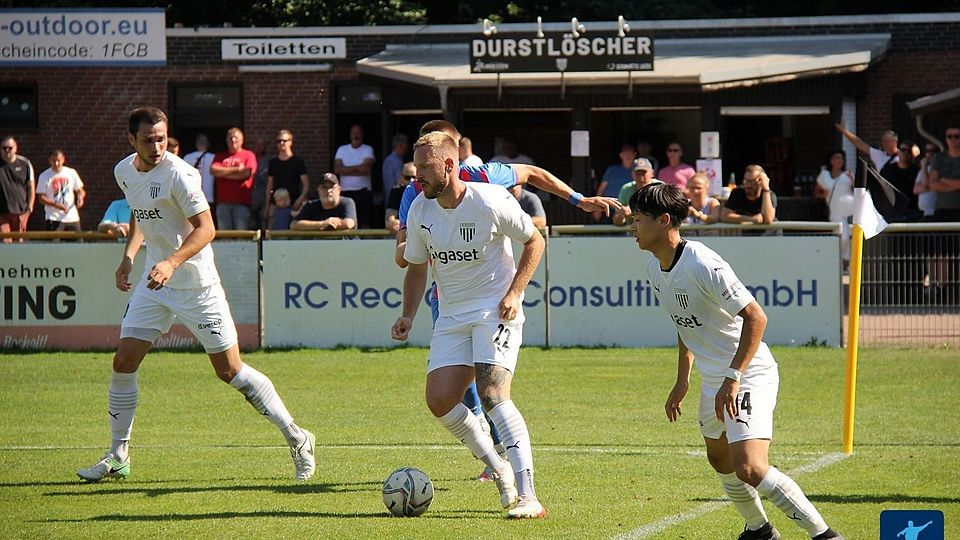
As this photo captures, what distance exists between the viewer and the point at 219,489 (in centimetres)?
877

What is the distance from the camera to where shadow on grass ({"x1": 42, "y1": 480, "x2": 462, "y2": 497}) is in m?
8.68

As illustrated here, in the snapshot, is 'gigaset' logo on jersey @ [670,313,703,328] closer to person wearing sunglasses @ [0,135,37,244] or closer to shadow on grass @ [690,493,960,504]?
shadow on grass @ [690,493,960,504]

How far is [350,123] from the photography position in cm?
2625

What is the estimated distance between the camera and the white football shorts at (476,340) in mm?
7801

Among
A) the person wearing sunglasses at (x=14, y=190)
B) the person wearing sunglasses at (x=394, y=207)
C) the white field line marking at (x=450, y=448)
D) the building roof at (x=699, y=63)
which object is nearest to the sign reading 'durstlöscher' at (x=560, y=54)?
the building roof at (x=699, y=63)

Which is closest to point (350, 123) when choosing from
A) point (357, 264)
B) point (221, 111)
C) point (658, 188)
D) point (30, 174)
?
point (221, 111)

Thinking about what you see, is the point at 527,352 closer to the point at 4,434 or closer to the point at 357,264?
the point at 357,264

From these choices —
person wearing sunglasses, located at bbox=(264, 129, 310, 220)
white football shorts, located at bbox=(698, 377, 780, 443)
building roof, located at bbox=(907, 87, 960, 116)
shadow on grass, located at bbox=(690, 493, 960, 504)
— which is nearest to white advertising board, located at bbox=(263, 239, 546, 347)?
person wearing sunglasses, located at bbox=(264, 129, 310, 220)

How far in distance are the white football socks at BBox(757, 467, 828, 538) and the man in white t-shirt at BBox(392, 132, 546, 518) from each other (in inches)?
66.1

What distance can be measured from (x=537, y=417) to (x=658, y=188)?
5.59 m

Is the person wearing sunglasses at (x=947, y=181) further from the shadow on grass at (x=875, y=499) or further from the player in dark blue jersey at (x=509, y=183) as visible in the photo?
the shadow on grass at (x=875, y=499)

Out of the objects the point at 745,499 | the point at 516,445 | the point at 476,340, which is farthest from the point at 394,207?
the point at 745,499

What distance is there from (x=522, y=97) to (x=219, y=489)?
1570 cm

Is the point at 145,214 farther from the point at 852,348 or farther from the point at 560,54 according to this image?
the point at 560,54
